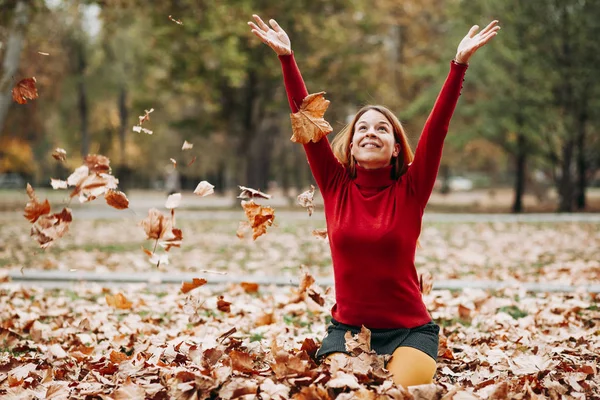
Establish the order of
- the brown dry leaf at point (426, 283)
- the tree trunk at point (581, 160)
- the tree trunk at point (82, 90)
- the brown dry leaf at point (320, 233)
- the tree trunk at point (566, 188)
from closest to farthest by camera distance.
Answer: the brown dry leaf at point (320, 233)
the brown dry leaf at point (426, 283)
the tree trunk at point (581, 160)
the tree trunk at point (566, 188)
the tree trunk at point (82, 90)

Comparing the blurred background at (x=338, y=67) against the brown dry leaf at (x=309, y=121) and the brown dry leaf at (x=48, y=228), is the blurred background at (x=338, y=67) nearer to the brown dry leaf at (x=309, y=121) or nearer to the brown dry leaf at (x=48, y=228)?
the brown dry leaf at (x=48, y=228)

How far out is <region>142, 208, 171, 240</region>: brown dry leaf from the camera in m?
3.21

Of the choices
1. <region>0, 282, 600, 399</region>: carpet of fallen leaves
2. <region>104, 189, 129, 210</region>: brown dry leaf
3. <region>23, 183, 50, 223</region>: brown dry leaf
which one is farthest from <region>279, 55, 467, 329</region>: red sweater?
<region>23, 183, 50, 223</region>: brown dry leaf

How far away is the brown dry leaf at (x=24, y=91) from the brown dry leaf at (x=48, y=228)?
71cm

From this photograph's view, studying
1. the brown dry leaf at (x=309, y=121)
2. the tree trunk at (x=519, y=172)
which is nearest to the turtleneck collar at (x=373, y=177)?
the brown dry leaf at (x=309, y=121)

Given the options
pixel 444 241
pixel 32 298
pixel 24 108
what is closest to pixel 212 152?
pixel 24 108

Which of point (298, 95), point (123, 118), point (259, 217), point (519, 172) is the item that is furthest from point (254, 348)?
point (123, 118)

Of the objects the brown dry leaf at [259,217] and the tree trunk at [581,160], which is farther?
A: the tree trunk at [581,160]

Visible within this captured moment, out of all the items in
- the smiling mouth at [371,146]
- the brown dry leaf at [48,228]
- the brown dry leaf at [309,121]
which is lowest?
the brown dry leaf at [48,228]

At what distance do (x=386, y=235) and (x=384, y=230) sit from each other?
27mm

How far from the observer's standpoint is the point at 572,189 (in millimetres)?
20094

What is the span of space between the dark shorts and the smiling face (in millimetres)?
870

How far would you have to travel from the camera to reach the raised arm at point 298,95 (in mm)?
3252

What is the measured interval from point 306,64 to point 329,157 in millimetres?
18739
